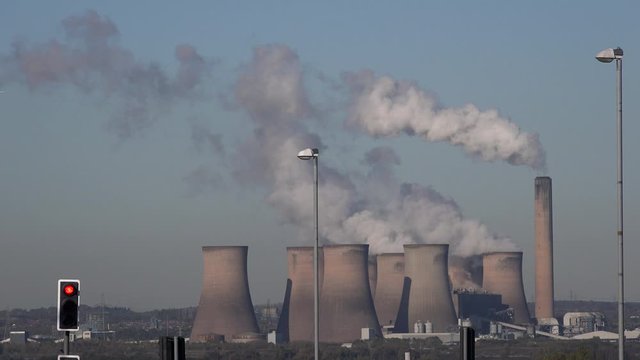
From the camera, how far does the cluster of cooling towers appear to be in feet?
258

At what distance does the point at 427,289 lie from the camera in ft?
276

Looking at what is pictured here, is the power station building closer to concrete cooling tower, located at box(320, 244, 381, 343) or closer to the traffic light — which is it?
concrete cooling tower, located at box(320, 244, 381, 343)

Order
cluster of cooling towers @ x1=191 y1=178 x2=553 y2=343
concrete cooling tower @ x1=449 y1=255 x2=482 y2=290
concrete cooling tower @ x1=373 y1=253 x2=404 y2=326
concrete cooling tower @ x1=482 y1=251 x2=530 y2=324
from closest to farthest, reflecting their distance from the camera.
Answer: cluster of cooling towers @ x1=191 y1=178 x2=553 y2=343 → concrete cooling tower @ x1=373 y1=253 x2=404 y2=326 → concrete cooling tower @ x1=482 y1=251 x2=530 y2=324 → concrete cooling tower @ x1=449 y1=255 x2=482 y2=290

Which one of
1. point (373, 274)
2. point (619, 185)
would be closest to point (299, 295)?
point (373, 274)

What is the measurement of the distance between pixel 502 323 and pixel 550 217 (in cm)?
1228

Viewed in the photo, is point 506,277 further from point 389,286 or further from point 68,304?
point 68,304

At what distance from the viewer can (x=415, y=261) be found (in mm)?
81812

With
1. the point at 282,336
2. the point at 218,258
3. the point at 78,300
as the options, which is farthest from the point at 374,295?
the point at 78,300

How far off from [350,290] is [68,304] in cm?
6468

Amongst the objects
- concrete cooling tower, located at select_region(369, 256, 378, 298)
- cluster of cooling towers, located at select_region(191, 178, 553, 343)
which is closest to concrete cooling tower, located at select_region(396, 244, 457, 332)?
cluster of cooling towers, located at select_region(191, 178, 553, 343)

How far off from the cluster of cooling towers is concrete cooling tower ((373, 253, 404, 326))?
0.21ft

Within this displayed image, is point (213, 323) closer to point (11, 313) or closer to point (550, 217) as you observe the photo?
point (550, 217)

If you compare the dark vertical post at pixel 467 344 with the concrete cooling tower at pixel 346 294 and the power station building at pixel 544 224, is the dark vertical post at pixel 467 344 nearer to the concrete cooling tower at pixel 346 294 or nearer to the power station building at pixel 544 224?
the concrete cooling tower at pixel 346 294

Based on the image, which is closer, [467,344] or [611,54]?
[467,344]
